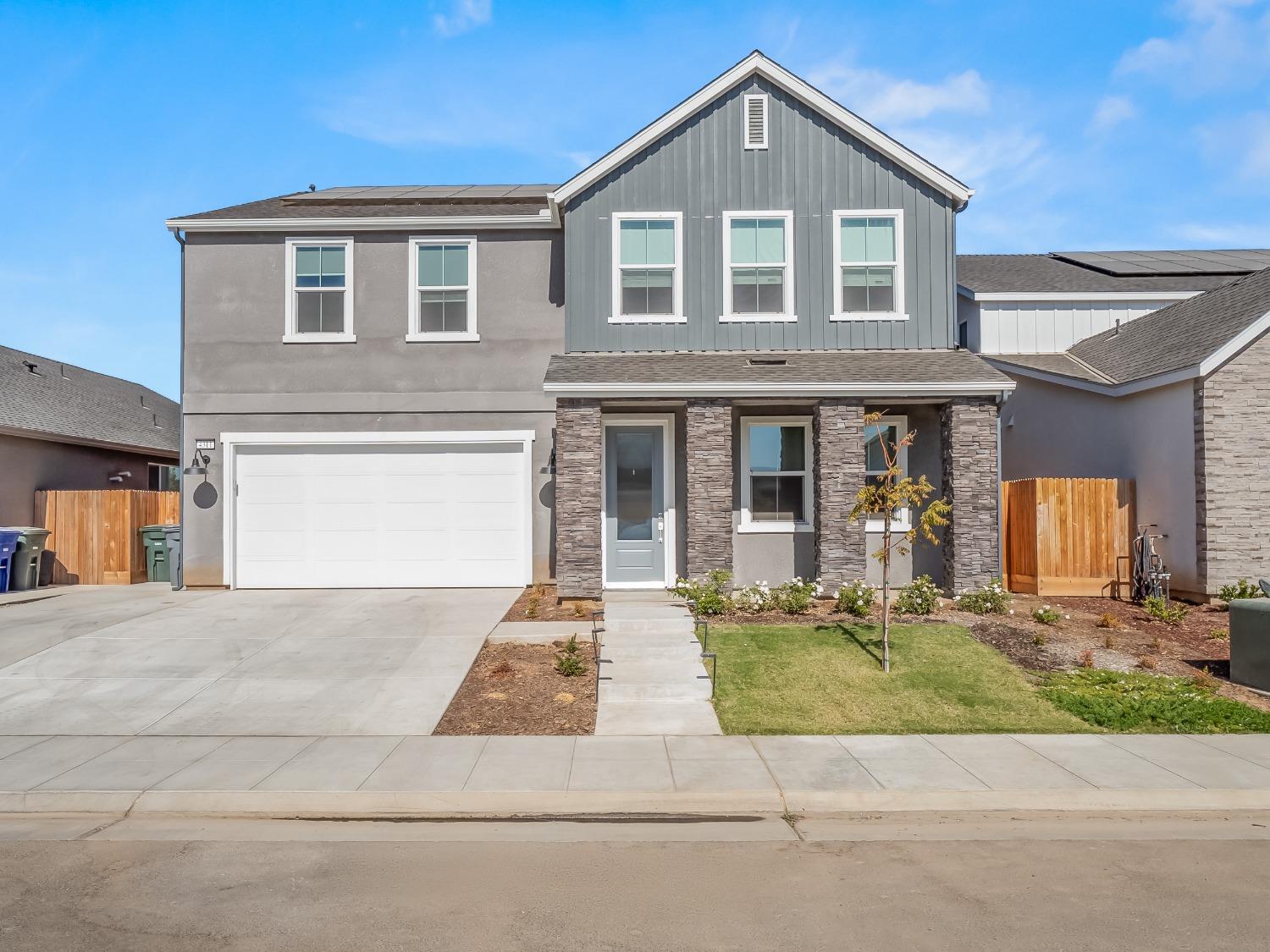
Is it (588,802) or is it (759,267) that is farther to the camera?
(759,267)

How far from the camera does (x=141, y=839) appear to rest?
5648 mm

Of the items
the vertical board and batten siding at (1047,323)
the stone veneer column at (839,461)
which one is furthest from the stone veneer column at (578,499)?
the vertical board and batten siding at (1047,323)

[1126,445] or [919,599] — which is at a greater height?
[1126,445]

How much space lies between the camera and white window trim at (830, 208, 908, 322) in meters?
14.2

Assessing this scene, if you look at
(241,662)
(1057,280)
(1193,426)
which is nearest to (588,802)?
(241,662)

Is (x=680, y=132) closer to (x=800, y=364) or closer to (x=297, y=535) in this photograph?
(x=800, y=364)

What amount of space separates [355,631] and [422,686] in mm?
2695

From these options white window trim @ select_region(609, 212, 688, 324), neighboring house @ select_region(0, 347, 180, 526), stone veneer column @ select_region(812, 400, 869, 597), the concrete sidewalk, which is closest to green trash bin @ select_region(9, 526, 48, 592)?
neighboring house @ select_region(0, 347, 180, 526)

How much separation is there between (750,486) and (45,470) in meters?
14.8

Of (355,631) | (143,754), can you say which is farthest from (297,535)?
(143,754)

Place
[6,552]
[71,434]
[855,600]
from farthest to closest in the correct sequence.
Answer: [71,434] → [6,552] → [855,600]

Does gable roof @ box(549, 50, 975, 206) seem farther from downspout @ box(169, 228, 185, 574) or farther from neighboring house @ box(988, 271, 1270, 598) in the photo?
downspout @ box(169, 228, 185, 574)

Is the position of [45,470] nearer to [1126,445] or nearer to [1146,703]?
[1146,703]

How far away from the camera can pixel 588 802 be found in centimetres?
618
